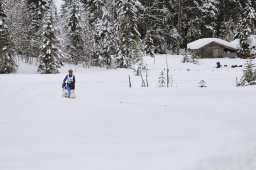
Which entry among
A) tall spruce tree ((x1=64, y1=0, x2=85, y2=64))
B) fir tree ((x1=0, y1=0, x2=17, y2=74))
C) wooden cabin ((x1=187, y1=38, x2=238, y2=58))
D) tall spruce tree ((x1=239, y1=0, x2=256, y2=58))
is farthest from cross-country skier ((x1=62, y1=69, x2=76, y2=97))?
tall spruce tree ((x1=239, y1=0, x2=256, y2=58))

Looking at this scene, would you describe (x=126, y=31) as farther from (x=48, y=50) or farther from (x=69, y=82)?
(x=69, y=82)

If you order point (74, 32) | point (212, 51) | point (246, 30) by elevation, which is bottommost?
point (212, 51)

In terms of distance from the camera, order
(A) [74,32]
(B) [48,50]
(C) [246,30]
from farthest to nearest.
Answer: (A) [74,32] → (C) [246,30] → (B) [48,50]

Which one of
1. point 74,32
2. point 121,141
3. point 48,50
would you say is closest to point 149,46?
point 74,32

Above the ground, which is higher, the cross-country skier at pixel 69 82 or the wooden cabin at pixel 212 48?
the wooden cabin at pixel 212 48

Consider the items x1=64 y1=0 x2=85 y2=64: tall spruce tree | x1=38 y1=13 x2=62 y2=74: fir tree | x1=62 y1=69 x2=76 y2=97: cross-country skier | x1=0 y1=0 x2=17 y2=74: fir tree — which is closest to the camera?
x1=62 y1=69 x2=76 y2=97: cross-country skier

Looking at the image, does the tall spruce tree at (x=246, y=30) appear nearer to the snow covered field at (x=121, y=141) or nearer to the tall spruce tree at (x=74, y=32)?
the tall spruce tree at (x=74, y=32)

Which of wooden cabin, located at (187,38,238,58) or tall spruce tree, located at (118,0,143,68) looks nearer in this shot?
tall spruce tree, located at (118,0,143,68)

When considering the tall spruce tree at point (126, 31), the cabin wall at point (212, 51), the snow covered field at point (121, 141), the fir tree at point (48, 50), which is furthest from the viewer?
the cabin wall at point (212, 51)

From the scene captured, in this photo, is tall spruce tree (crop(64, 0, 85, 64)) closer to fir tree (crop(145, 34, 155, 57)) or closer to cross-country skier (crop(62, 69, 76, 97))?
fir tree (crop(145, 34, 155, 57))

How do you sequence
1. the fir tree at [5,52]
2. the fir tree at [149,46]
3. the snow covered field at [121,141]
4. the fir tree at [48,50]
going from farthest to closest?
the fir tree at [149,46] → the fir tree at [48,50] → the fir tree at [5,52] → the snow covered field at [121,141]

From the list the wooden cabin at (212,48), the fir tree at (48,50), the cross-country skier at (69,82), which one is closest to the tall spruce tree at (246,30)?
the wooden cabin at (212,48)

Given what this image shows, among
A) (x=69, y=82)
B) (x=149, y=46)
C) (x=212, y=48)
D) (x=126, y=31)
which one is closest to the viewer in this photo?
(x=69, y=82)

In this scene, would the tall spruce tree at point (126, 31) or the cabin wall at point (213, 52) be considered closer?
the tall spruce tree at point (126, 31)
